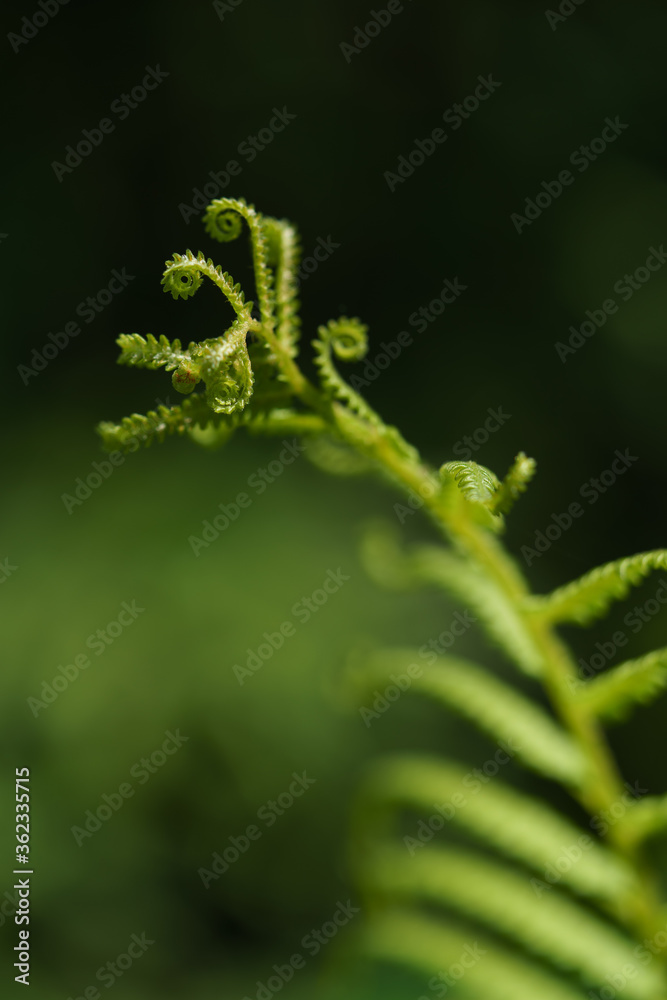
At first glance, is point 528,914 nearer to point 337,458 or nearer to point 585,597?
point 585,597

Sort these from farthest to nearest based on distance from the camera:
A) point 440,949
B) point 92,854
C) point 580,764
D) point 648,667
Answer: point 92,854 < point 440,949 < point 580,764 < point 648,667

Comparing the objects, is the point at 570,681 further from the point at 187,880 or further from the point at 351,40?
the point at 351,40

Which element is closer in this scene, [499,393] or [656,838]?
[656,838]

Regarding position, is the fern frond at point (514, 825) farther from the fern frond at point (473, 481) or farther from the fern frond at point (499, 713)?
the fern frond at point (473, 481)

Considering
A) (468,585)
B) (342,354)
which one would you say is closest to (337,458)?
(342,354)

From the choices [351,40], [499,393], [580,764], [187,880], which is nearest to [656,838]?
[580,764]

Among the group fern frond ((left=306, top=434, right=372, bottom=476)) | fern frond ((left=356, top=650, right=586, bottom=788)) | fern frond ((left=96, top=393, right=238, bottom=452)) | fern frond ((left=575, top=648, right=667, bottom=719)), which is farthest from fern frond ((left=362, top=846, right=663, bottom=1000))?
fern frond ((left=96, top=393, right=238, bottom=452))

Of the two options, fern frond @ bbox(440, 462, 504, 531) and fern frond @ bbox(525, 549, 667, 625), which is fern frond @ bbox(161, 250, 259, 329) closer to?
fern frond @ bbox(440, 462, 504, 531)
